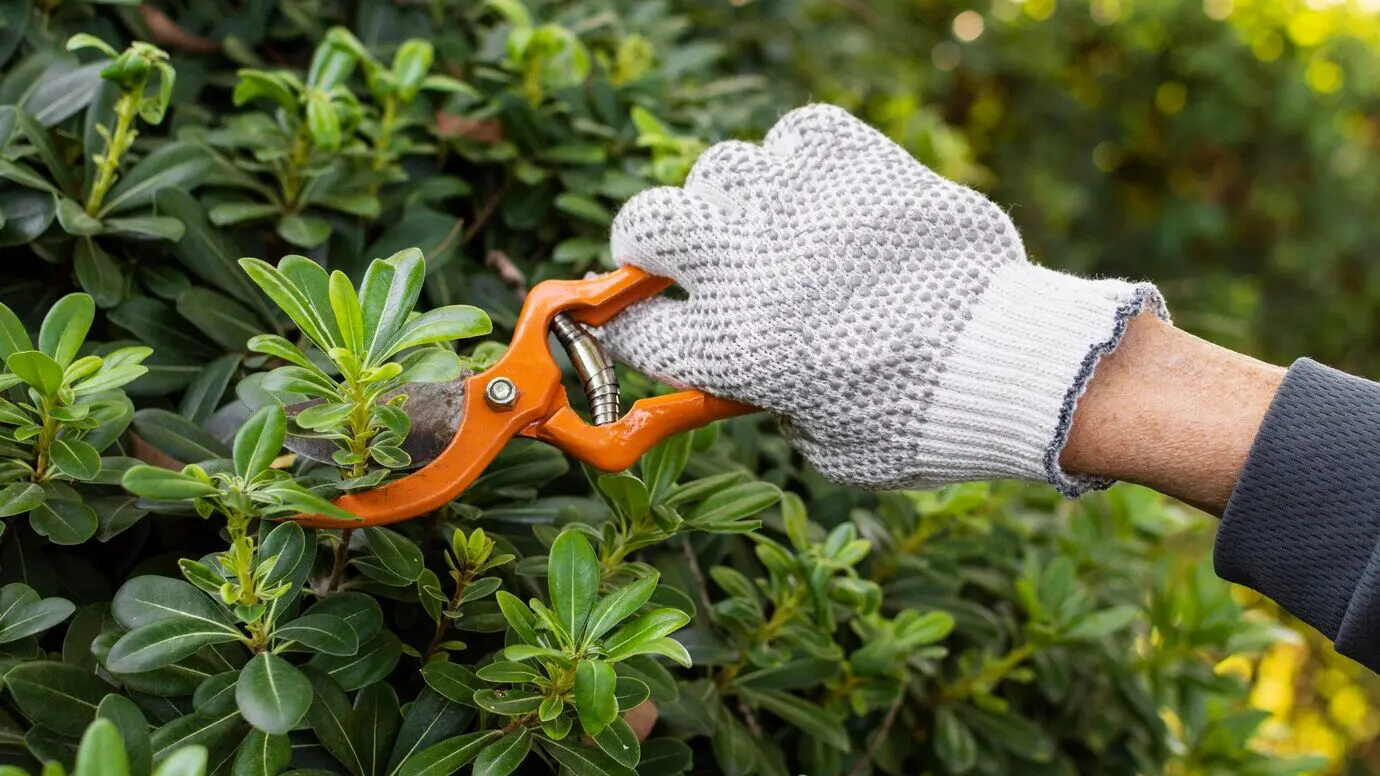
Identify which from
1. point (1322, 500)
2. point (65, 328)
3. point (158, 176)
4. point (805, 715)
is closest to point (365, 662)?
point (65, 328)

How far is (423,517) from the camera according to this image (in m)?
1.10

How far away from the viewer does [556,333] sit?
112 centimetres

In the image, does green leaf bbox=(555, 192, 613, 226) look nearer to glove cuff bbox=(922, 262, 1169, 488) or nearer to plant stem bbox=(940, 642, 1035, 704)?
glove cuff bbox=(922, 262, 1169, 488)

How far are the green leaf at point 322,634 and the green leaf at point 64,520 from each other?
19 centimetres

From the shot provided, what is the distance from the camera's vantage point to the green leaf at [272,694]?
2.61ft

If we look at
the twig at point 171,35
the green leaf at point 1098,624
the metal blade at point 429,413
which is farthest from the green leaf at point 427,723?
the twig at point 171,35

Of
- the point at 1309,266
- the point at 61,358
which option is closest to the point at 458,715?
the point at 61,358

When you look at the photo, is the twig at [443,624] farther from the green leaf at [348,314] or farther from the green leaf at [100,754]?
the green leaf at [100,754]

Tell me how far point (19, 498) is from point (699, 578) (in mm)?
672

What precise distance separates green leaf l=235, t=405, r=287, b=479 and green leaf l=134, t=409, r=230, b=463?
20cm

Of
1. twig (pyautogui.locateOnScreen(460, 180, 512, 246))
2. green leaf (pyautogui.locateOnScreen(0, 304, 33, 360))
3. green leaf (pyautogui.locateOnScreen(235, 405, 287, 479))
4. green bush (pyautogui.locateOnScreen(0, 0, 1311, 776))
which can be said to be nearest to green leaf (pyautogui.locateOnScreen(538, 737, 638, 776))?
green bush (pyautogui.locateOnScreen(0, 0, 1311, 776))

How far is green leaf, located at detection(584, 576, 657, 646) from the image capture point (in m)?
0.91

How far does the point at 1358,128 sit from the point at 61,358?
4.01 metres

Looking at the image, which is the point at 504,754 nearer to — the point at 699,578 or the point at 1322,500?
the point at 699,578
